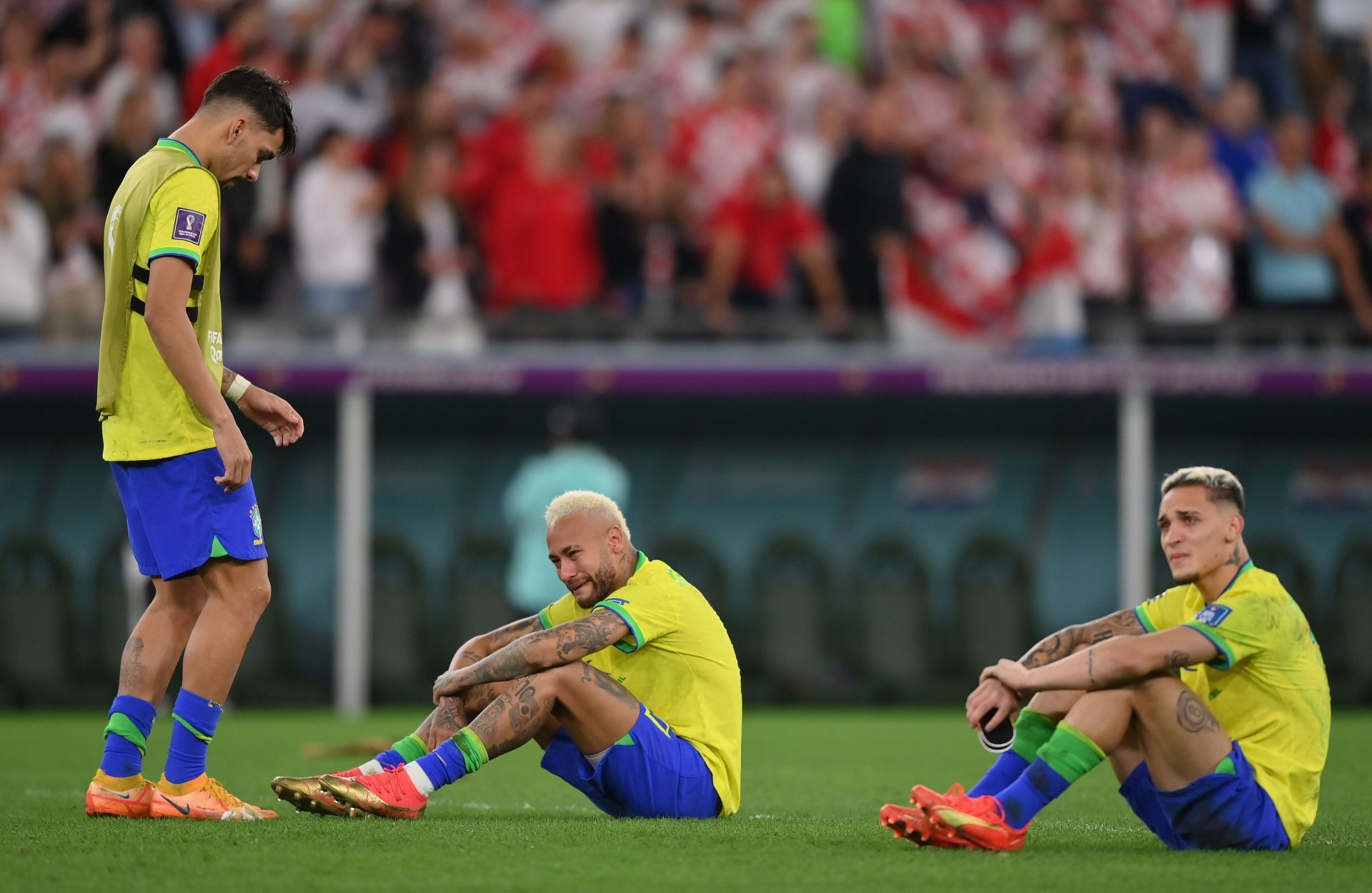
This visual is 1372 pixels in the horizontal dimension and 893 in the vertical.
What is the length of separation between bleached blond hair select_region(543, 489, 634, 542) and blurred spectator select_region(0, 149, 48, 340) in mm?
7772

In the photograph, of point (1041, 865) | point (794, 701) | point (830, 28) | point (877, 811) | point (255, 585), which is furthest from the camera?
point (830, 28)

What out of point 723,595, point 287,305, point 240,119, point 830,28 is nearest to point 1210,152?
point 830,28

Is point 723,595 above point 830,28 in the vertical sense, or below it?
below

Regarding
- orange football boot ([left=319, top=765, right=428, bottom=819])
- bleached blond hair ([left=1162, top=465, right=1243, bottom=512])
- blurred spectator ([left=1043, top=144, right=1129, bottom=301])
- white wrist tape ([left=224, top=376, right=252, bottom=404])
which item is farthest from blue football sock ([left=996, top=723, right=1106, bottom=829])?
blurred spectator ([left=1043, top=144, right=1129, bottom=301])

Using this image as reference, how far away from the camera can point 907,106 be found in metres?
14.2

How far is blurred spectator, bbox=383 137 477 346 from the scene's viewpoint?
12328mm

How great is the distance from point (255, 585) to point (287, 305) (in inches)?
284

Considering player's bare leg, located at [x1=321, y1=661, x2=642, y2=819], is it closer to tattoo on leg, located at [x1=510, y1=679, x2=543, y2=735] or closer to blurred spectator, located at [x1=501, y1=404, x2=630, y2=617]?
tattoo on leg, located at [x1=510, y1=679, x2=543, y2=735]

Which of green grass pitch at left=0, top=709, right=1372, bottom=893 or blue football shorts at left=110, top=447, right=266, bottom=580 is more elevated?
blue football shorts at left=110, top=447, right=266, bottom=580

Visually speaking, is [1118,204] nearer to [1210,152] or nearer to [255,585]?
[1210,152]

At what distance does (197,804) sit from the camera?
18.3 ft

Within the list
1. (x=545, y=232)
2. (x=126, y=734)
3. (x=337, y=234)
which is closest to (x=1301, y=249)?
(x=545, y=232)

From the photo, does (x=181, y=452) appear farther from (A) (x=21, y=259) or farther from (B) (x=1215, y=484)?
(A) (x=21, y=259)

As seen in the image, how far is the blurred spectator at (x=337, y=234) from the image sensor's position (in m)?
12.3
